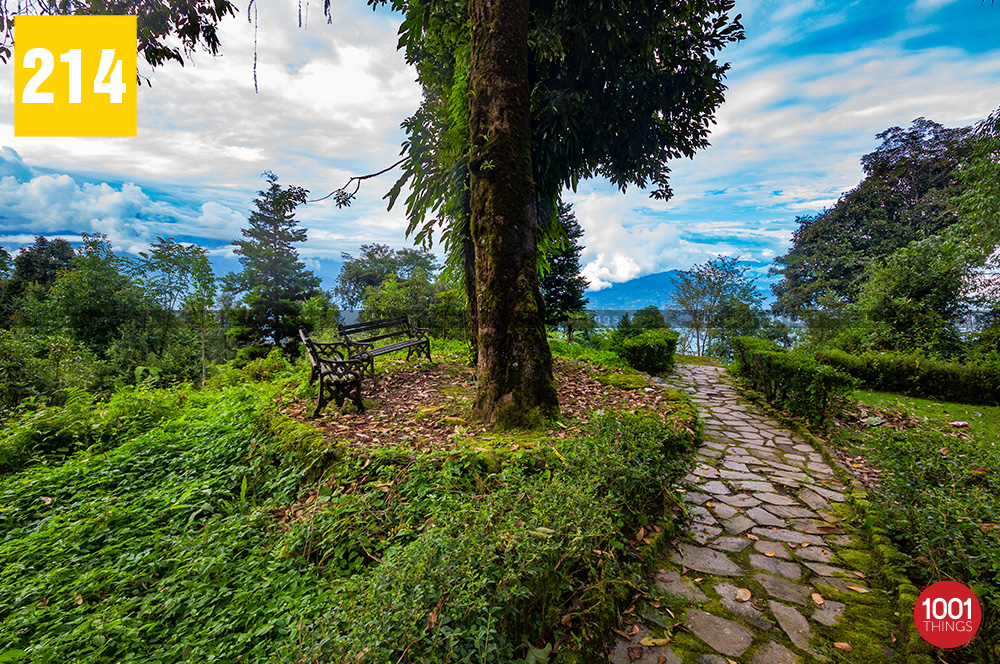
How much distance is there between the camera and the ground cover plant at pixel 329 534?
1726mm

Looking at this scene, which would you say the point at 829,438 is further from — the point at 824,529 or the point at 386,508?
the point at 386,508

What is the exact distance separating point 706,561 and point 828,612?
2.27 ft

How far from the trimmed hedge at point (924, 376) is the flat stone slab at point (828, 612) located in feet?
23.9

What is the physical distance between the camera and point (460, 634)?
4.79 feet

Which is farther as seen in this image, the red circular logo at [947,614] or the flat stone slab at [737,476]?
the flat stone slab at [737,476]

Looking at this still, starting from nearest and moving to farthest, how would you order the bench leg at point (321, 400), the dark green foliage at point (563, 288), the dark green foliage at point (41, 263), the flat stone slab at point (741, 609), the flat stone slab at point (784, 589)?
1. the flat stone slab at point (741, 609)
2. the flat stone slab at point (784, 589)
3. the bench leg at point (321, 400)
4. the dark green foliage at point (563, 288)
5. the dark green foliage at point (41, 263)

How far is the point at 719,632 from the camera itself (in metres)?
2.19

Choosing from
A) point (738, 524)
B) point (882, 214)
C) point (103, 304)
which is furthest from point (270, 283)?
point (882, 214)

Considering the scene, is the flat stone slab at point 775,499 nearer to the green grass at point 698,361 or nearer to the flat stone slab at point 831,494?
the flat stone slab at point 831,494

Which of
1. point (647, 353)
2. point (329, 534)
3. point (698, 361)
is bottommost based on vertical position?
point (329, 534)

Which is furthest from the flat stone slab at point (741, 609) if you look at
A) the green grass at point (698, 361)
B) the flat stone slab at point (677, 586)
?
the green grass at point (698, 361)

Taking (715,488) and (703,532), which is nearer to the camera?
(703,532)

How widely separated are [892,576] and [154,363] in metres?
24.2

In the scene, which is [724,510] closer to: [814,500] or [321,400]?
[814,500]
